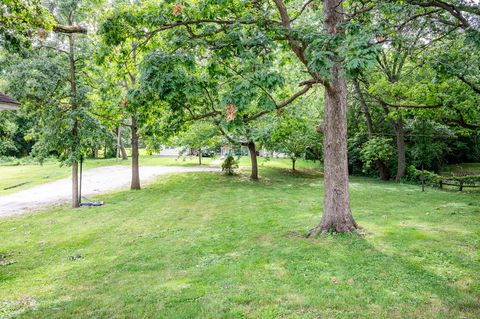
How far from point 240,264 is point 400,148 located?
17.5 m

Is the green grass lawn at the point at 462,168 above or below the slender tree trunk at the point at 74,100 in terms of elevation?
below

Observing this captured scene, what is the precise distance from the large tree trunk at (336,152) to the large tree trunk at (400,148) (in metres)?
14.3

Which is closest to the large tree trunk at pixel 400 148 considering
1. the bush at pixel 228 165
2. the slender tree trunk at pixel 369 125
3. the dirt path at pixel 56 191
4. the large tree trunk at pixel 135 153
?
the slender tree trunk at pixel 369 125

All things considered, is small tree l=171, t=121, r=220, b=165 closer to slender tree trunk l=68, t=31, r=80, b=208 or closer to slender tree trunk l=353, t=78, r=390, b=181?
slender tree trunk l=68, t=31, r=80, b=208

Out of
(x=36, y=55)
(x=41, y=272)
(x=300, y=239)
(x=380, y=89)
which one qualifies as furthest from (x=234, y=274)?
A: (x=380, y=89)

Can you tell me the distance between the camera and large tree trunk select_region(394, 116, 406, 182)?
64.6 ft

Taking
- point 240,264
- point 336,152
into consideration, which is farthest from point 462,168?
point 240,264

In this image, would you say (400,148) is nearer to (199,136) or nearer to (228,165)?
(228,165)

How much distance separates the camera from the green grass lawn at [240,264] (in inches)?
169

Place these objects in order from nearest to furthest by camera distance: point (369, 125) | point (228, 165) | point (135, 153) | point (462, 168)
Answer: point (135, 153) → point (369, 125) → point (228, 165) → point (462, 168)

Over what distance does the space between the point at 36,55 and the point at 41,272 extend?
357 inches

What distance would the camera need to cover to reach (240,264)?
5902 millimetres

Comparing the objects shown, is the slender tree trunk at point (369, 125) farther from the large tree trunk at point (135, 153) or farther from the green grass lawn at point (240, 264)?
the large tree trunk at point (135, 153)

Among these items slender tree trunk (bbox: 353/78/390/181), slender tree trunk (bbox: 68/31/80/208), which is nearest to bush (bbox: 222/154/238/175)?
slender tree trunk (bbox: 353/78/390/181)
